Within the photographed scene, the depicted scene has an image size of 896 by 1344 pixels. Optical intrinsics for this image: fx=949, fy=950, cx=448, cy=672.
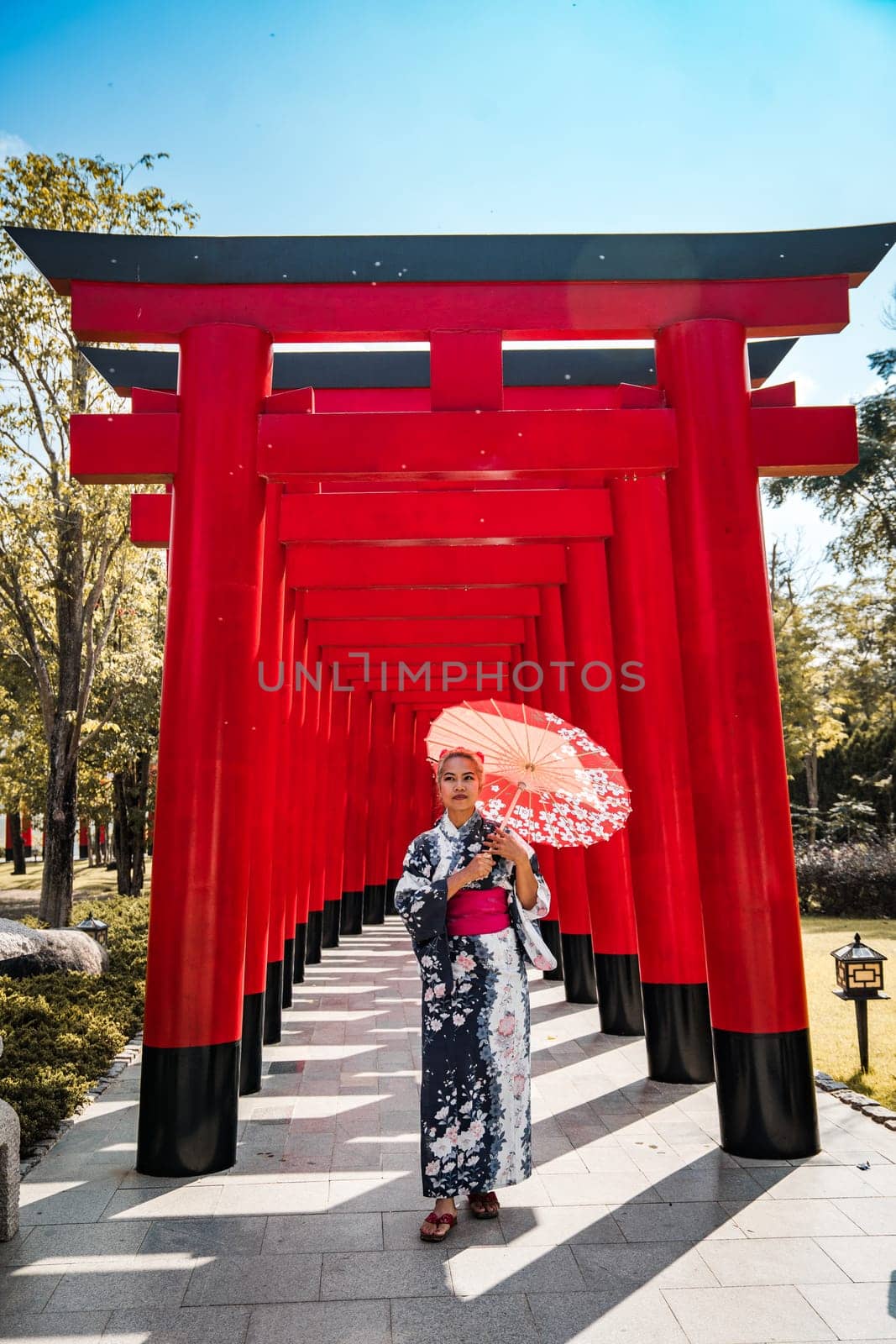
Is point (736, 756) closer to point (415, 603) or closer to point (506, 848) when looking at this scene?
point (506, 848)

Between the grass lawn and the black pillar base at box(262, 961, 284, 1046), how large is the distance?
392cm

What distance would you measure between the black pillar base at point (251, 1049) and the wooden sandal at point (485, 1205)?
234 cm

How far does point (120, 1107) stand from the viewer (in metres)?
5.59

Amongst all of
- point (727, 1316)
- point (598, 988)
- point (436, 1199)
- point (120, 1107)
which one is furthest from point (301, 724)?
point (727, 1316)

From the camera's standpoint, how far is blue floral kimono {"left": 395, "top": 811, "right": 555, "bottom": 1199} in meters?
3.69

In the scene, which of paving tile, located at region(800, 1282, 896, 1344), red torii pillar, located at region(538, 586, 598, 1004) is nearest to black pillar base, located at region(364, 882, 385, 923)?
red torii pillar, located at region(538, 586, 598, 1004)

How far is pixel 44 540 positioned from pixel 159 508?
650cm

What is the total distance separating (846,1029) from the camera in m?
7.88

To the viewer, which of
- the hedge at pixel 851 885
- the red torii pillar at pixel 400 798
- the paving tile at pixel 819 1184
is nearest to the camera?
the paving tile at pixel 819 1184

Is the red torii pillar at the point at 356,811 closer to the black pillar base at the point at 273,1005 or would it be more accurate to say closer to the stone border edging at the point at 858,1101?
the black pillar base at the point at 273,1005

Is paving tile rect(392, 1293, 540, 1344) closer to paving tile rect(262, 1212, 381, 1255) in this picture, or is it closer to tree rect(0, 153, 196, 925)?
paving tile rect(262, 1212, 381, 1255)

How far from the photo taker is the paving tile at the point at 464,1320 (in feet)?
9.43

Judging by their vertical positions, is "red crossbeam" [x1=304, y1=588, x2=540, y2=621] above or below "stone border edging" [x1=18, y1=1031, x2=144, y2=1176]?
above

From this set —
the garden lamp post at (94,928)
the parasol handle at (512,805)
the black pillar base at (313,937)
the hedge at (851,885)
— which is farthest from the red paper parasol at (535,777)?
the hedge at (851,885)
